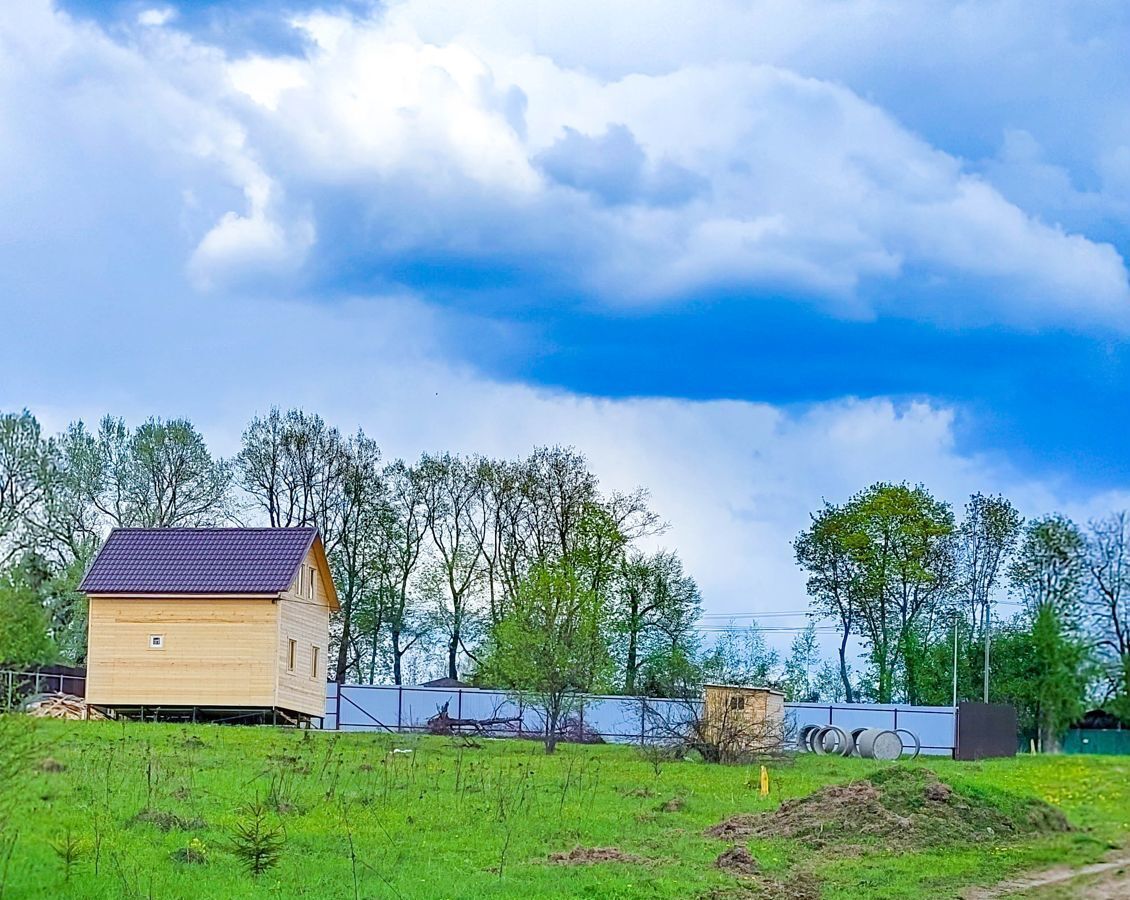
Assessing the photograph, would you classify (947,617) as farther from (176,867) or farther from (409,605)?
(409,605)

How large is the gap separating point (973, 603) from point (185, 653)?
2683 centimetres

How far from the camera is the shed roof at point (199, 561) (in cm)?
4044

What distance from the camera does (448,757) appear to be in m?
29.6

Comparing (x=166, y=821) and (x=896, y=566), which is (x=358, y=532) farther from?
(x=166, y=821)

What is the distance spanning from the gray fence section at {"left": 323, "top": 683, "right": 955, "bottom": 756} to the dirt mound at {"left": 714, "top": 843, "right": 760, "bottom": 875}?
27.1 metres

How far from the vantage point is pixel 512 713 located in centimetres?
4722

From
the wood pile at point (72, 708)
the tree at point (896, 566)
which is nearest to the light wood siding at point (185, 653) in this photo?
the wood pile at point (72, 708)

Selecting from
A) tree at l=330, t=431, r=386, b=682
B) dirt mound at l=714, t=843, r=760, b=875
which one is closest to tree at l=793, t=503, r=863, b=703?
tree at l=330, t=431, r=386, b=682

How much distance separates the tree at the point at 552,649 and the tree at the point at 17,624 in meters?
21.6

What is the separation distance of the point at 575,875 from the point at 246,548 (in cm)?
2904

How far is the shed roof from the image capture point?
40438 mm

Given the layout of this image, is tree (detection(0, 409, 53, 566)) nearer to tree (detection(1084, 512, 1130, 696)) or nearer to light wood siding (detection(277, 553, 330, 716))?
light wood siding (detection(277, 553, 330, 716))

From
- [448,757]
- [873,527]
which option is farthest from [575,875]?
[873,527]

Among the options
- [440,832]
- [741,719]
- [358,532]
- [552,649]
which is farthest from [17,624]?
[358,532]
